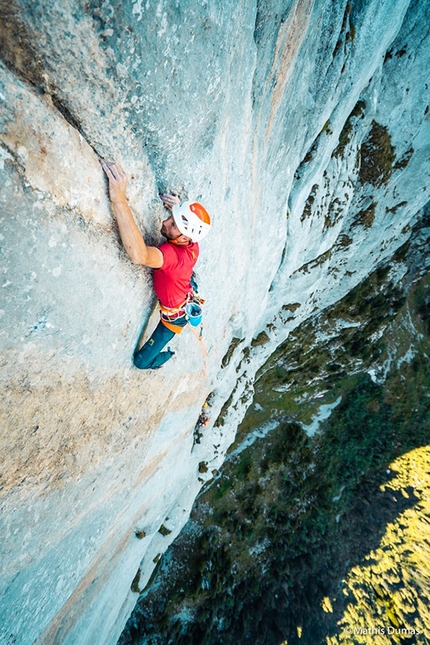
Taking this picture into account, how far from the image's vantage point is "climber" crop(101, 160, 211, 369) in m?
3.51

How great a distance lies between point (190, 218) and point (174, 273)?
84cm

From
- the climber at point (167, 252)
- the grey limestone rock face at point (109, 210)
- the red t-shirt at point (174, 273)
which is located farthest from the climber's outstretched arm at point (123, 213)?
→ the red t-shirt at point (174, 273)

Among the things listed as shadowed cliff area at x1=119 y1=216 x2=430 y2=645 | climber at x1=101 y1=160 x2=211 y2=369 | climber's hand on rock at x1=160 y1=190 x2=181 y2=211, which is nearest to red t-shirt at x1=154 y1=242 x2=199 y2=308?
climber at x1=101 y1=160 x2=211 y2=369

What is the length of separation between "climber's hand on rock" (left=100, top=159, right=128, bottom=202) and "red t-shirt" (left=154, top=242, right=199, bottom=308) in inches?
36.2

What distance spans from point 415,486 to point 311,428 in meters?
9.78

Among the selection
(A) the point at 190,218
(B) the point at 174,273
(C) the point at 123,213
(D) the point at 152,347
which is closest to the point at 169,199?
(A) the point at 190,218

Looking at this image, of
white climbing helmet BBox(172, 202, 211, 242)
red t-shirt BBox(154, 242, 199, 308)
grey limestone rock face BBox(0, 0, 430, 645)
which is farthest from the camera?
red t-shirt BBox(154, 242, 199, 308)

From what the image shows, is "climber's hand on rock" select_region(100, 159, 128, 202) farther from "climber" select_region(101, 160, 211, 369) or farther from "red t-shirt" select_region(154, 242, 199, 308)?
"red t-shirt" select_region(154, 242, 199, 308)

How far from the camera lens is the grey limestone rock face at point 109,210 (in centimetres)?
271

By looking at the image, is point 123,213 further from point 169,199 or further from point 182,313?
point 182,313

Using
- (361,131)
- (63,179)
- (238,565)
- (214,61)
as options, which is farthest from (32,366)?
(238,565)

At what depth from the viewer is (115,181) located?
3.44 metres

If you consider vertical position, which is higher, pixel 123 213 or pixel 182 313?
pixel 123 213

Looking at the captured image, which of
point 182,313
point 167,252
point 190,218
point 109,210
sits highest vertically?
point 109,210
